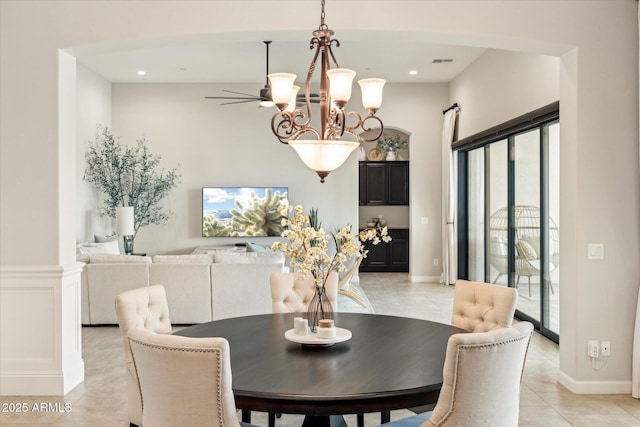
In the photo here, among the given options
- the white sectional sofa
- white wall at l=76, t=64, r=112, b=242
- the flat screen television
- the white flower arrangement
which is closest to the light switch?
the white flower arrangement

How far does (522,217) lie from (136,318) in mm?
4673

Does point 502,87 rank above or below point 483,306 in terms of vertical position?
above

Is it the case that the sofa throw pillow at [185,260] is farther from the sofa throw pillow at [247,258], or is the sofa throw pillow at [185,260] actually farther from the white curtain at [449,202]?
the white curtain at [449,202]

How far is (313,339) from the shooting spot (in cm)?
241

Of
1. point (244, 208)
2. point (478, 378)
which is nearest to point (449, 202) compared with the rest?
point (244, 208)

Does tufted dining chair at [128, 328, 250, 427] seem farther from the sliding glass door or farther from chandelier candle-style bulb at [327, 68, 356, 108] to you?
the sliding glass door

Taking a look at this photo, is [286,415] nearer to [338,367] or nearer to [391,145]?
[338,367]

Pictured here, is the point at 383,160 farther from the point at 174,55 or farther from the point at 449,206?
the point at 174,55

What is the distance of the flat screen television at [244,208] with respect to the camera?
9055mm

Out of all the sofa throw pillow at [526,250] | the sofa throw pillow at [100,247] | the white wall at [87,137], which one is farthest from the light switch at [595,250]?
the white wall at [87,137]

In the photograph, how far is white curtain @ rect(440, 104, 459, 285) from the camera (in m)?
8.75

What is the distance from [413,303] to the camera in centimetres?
741

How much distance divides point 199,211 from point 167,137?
129cm

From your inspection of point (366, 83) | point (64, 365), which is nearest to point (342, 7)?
point (366, 83)
